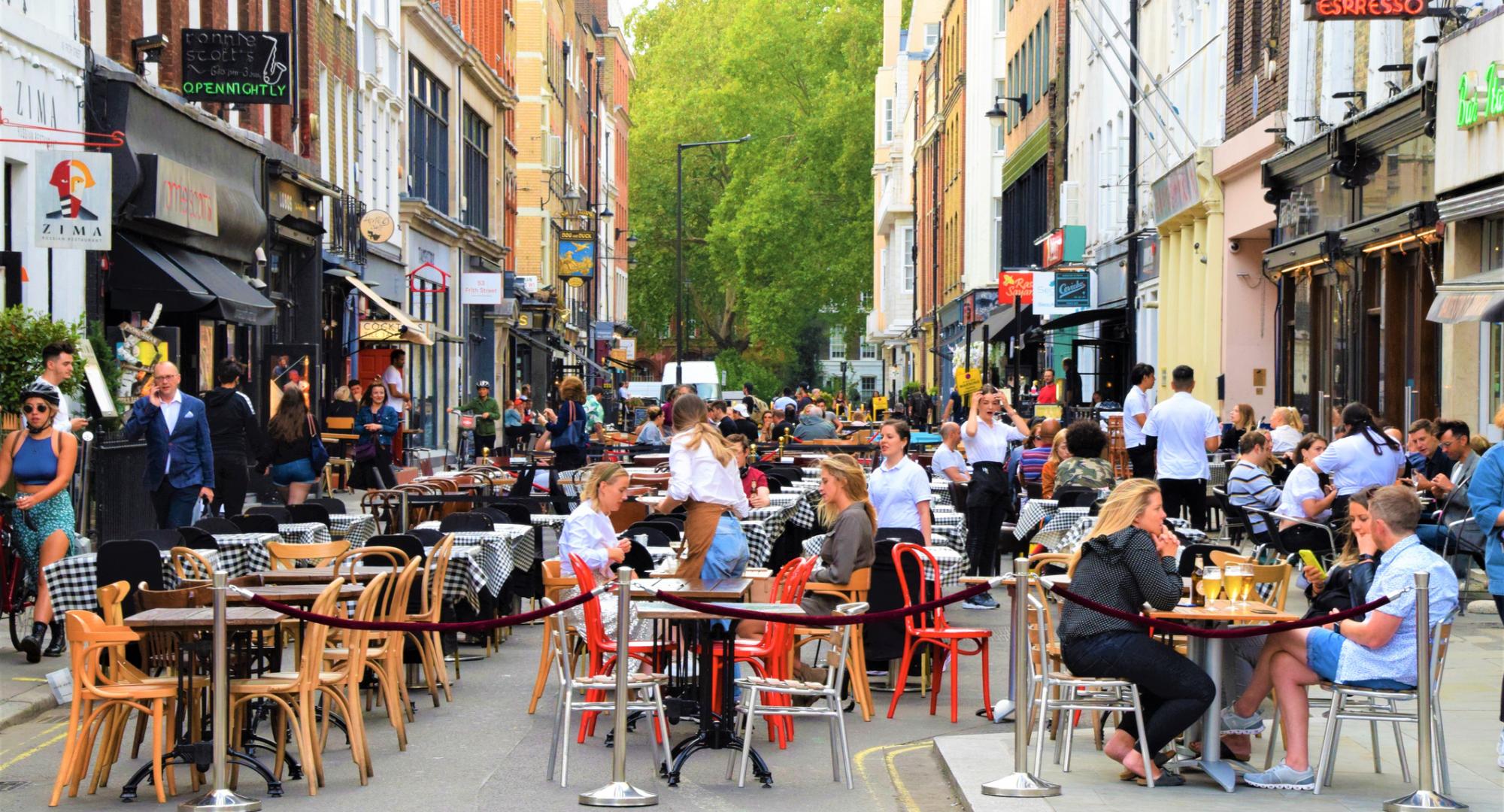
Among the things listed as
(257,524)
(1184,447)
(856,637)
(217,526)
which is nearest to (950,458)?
(1184,447)

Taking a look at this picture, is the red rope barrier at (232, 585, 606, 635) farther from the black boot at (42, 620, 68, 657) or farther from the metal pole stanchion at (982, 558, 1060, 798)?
the black boot at (42, 620, 68, 657)

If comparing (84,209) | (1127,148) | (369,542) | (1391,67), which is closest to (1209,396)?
(1127,148)

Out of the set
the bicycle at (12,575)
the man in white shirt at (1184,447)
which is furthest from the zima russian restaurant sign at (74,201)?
the man in white shirt at (1184,447)

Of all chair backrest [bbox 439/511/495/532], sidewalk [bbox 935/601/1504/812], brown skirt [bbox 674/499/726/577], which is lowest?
sidewalk [bbox 935/601/1504/812]

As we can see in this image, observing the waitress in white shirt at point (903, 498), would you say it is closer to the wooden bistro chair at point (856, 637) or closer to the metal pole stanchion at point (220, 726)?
the wooden bistro chair at point (856, 637)

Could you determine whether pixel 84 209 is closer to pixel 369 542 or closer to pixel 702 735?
pixel 369 542

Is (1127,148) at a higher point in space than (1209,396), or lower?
higher

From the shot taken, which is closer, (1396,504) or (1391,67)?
(1396,504)

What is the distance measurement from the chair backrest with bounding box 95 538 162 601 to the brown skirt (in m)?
2.77

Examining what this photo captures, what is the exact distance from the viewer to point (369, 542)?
1232 centimetres

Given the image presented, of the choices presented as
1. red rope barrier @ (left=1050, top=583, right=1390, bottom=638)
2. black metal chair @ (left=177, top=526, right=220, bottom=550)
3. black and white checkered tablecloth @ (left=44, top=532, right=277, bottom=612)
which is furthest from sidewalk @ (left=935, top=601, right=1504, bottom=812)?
black metal chair @ (left=177, top=526, right=220, bottom=550)

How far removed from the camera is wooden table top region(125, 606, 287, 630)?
338 inches

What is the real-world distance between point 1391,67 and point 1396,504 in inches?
523

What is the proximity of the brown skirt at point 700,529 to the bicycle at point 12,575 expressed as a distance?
14.5ft
